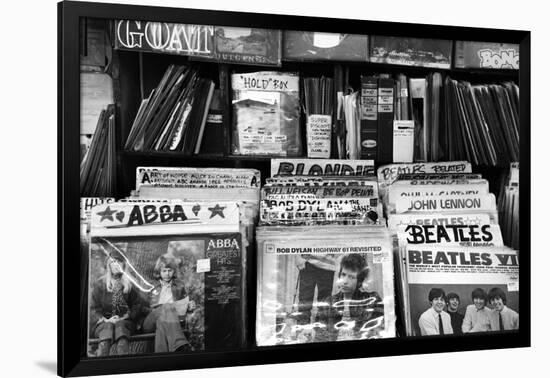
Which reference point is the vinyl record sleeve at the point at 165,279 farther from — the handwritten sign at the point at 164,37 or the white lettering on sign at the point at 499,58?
the white lettering on sign at the point at 499,58

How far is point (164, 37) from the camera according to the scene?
3217 mm

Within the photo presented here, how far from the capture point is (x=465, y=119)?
367 centimetres

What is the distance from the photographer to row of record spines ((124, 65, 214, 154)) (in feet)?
11.2

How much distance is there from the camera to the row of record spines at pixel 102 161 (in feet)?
10.6

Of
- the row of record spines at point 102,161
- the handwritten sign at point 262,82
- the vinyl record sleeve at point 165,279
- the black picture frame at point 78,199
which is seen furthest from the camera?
the handwritten sign at point 262,82

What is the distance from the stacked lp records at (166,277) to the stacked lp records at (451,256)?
30.9 inches

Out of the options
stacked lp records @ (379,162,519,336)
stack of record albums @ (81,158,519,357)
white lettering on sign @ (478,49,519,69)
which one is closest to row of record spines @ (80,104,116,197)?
stack of record albums @ (81,158,519,357)

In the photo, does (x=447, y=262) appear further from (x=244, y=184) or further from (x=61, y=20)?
(x=61, y=20)

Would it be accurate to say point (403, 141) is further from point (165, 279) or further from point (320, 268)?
→ point (165, 279)

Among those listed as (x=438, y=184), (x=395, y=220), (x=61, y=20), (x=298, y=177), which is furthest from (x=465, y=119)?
(x=61, y=20)

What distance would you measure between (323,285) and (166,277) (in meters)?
0.67

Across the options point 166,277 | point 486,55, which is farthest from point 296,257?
point 486,55

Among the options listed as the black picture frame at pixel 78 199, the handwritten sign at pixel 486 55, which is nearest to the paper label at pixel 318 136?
the black picture frame at pixel 78 199

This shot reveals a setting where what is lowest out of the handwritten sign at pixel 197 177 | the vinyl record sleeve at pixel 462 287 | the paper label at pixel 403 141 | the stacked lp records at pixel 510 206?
the vinyl record sleeve at pixel 462 287
